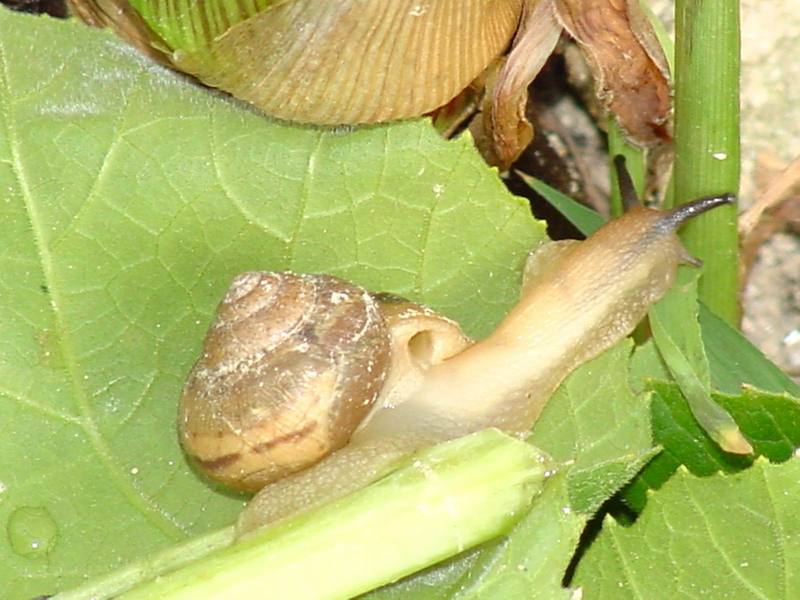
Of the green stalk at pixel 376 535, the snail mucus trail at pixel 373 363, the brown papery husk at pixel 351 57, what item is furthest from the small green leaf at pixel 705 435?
the brown papery husk at pixel 351 57

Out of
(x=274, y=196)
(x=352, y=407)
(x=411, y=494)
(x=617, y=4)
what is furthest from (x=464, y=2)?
(x=411, y=494)

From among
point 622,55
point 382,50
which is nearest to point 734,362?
point 622,55

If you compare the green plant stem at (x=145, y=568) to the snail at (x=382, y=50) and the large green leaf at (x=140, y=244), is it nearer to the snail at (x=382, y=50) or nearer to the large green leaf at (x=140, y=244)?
the large green leaf at (x=140, y=244)

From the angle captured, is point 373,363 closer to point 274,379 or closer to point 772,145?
point 274,379

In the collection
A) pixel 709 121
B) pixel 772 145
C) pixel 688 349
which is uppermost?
pixel 709 121

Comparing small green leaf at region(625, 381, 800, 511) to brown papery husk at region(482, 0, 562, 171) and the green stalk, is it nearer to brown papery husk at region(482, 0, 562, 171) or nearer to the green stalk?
the green stalk
